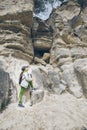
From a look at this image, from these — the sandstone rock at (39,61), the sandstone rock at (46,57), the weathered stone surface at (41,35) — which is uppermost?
the weathered stone surface at (41,35)

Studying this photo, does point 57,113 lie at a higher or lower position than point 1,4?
lower

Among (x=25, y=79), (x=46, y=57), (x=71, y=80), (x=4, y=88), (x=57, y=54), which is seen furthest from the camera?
(x=46, y=57)

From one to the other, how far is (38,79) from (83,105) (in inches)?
168

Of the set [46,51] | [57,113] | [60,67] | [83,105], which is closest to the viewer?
A: [57,113]

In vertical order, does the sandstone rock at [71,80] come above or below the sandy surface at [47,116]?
above

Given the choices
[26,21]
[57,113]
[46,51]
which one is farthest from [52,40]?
[57,113]

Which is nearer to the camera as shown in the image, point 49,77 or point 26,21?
point 49,77

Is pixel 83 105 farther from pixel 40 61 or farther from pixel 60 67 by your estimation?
pixel 40 61

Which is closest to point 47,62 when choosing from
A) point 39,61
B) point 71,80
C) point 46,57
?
point 46,57

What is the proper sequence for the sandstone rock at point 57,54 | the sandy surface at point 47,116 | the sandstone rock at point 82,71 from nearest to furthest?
the sandy surface at point 47,116
the sandstone rock at point 82,71
the sandstone rock at point 57,54

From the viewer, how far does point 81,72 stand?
22922 mm

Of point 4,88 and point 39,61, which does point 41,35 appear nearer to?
point 39,61

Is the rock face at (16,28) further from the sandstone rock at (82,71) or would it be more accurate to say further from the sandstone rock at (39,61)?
the sandstone rock at (82,71)

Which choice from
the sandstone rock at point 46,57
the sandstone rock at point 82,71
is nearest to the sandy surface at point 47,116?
the sandstone rock at point 82,71
